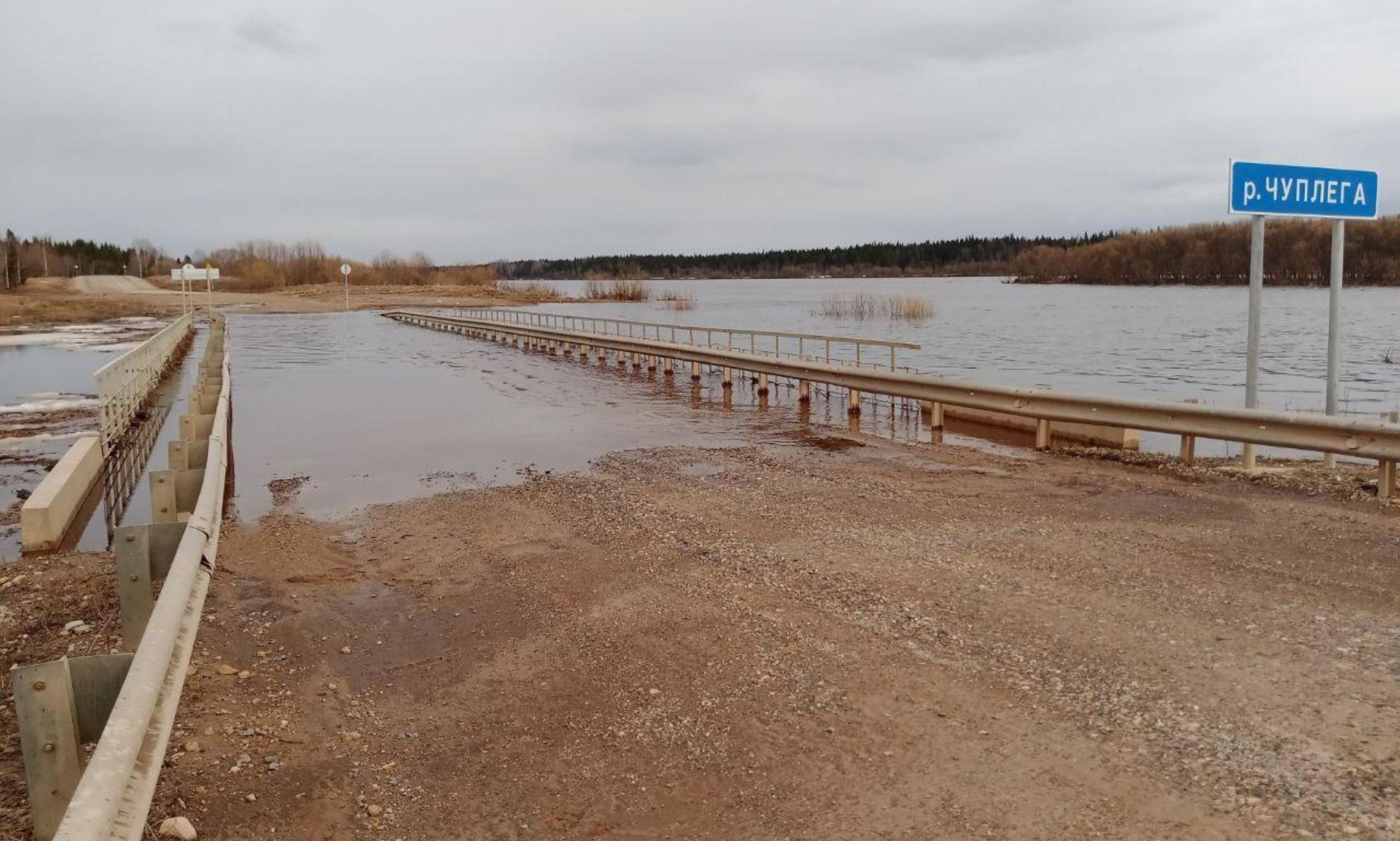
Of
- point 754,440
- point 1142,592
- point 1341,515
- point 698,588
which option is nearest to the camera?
point 1142,592

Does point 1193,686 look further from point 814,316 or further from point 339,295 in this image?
point 339,295

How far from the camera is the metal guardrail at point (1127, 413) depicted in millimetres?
9555

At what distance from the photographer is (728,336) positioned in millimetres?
34594

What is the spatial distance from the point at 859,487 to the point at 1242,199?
4.84 metres

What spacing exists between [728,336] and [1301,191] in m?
24.3

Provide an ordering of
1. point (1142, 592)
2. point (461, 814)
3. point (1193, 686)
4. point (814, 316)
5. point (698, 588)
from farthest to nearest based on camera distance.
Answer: point (814, 316)
point (698, 588)
point (1142, 592)
point (1193, 686)
point (461, 814)

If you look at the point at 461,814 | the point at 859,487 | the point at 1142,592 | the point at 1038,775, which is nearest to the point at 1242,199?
the point at 859,487

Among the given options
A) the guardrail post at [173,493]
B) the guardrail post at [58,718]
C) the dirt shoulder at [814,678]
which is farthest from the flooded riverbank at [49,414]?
the guardrail post at [58,718]

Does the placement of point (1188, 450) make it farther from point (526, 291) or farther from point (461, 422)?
point (526, 291)

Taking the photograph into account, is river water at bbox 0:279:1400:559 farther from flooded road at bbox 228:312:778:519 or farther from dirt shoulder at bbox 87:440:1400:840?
dirt shoulder at bbox 87:440:1400:840

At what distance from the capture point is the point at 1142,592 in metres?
6.69

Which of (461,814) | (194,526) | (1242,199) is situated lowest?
(461,814)

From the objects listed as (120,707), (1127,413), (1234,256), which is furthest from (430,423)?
(1234,256)

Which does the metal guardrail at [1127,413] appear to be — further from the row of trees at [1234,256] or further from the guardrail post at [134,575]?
the row of trees at [1234,256]
